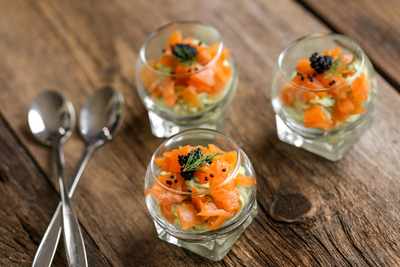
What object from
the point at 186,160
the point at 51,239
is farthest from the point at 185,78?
the point at 51,239

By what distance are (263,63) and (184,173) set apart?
991 mm

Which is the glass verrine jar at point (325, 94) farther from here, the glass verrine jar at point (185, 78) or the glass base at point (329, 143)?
the glass verrine jar at point (185, 78)

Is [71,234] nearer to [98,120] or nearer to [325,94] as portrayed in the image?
[98,120]

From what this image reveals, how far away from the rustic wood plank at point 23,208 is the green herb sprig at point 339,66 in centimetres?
122

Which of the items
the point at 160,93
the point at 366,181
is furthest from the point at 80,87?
the point at 366,181

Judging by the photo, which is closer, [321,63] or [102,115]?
[321,63]

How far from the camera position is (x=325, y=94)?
156 cm

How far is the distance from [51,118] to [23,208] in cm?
50

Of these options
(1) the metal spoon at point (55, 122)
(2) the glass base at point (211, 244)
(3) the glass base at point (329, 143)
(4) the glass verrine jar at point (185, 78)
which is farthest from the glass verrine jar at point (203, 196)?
(1) the metal spoon at point (55, 122)

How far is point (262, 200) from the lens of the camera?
1632mm

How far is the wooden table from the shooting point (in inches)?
59.4

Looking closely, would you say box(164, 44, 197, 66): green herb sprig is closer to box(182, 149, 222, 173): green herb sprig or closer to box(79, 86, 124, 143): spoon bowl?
box(79, 86, 124, 143): spoon bowl

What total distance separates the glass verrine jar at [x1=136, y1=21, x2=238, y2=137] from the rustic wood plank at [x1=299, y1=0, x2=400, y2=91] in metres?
0.74

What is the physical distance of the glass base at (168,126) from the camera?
1.89 metres
